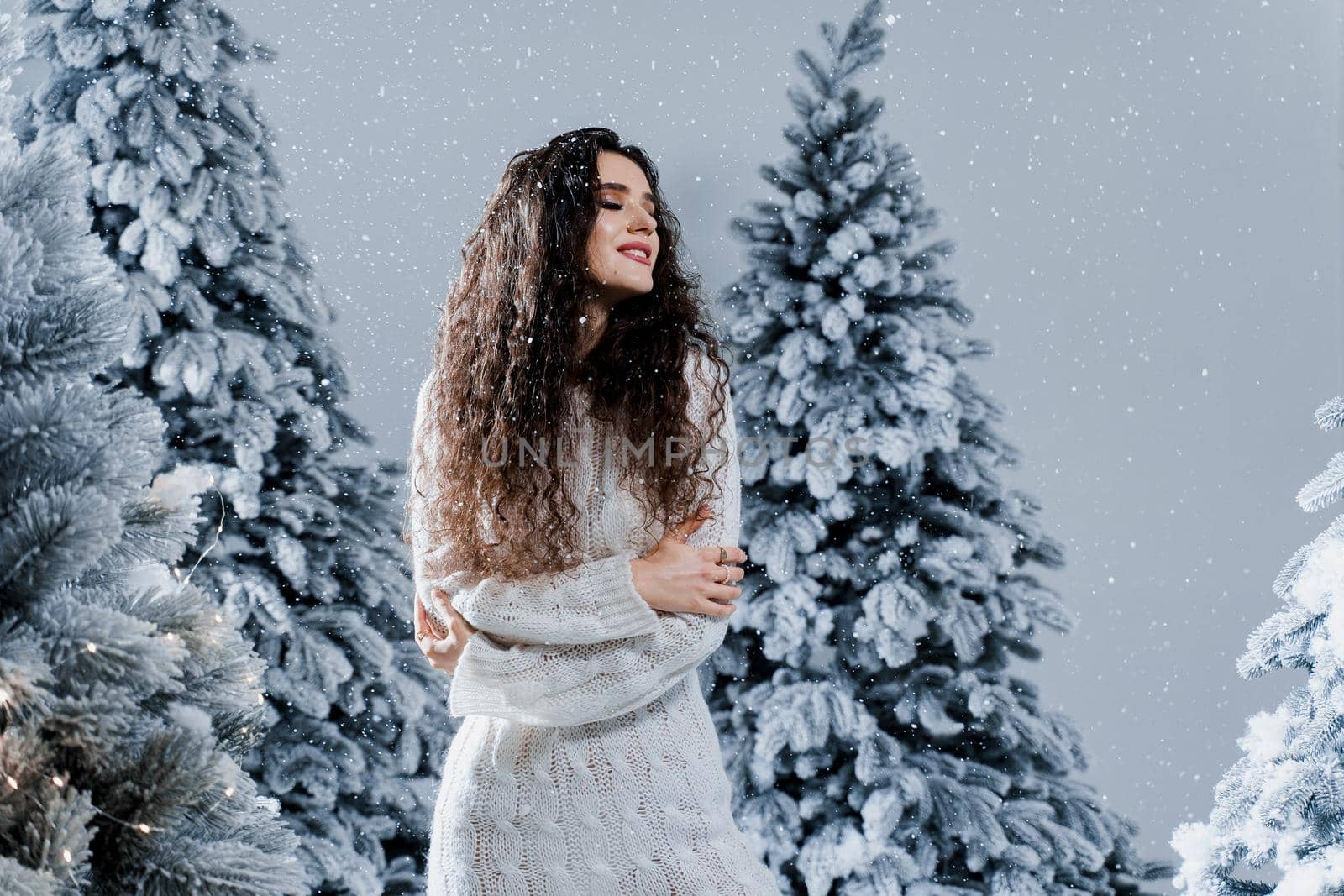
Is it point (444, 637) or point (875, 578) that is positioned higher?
point (875, 578)

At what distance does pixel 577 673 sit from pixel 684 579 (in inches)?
7.6

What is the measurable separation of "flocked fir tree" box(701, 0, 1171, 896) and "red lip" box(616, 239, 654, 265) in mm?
1219

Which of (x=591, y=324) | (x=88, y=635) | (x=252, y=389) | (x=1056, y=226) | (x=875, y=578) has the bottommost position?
(x=88, y=635)

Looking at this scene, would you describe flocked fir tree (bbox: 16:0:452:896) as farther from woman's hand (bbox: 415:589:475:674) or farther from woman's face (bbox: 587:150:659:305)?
woman's face (bbox: 587:150:659:305)

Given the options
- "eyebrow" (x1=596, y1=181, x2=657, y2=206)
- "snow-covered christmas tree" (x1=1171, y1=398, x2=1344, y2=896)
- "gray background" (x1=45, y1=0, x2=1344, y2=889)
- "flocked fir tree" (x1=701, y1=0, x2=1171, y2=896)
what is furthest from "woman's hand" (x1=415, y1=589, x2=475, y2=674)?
"gray background" (x1=45, y1=0, x2=1344, y2=889)

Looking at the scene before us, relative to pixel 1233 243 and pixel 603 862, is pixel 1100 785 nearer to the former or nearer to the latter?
pixel 1233 243

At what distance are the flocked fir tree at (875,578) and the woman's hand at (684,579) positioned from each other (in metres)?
1.37

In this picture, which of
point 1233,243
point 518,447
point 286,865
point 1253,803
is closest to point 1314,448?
point 1233,243

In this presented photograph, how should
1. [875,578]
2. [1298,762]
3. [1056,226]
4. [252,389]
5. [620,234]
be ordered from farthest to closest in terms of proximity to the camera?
[1056,226] → [252,389] → [875,578] → [1298,762] → [620,234]

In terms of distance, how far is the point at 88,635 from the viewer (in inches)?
46.7

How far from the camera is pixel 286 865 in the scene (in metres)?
1.26

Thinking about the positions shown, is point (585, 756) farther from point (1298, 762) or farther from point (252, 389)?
point (252, 389)

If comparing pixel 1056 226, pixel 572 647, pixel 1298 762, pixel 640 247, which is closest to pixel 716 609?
pixel 572 647

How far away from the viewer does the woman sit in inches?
66.1
